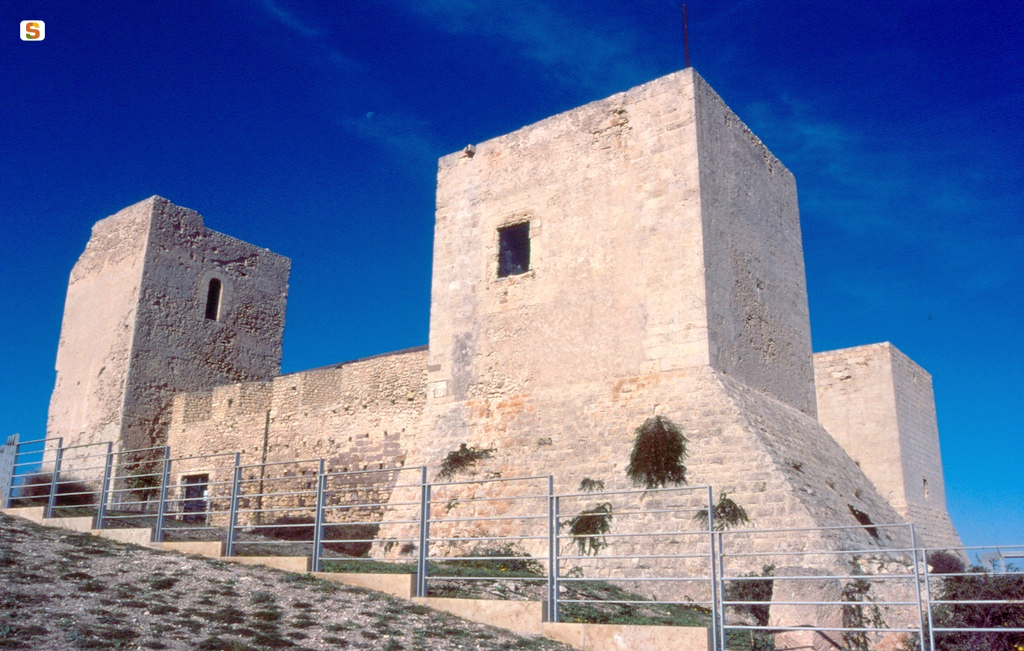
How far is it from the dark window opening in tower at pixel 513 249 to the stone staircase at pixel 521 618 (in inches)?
236

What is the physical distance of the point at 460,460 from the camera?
40.6 feet

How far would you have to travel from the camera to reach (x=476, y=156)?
46.4 feet

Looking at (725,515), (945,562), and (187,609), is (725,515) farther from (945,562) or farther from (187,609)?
(945,562)

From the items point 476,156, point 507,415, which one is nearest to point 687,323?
point 507,415

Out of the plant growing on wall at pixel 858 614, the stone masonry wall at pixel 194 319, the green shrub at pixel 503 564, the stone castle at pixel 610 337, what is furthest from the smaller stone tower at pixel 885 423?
the stone masonry wall at pixel 194 319

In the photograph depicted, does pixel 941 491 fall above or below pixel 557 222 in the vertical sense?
below

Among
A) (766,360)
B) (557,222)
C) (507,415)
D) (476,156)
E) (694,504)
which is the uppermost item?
(476,156)

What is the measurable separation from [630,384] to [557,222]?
2.77m

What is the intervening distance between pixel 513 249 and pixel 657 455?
15.0ft

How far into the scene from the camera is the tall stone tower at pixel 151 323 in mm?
18797

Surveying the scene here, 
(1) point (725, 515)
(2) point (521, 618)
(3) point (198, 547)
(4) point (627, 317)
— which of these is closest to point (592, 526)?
(1) point (725, 515)

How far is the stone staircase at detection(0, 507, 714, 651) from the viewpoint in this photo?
686 centimetres

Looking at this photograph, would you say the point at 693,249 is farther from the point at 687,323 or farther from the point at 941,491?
the point at 941,491

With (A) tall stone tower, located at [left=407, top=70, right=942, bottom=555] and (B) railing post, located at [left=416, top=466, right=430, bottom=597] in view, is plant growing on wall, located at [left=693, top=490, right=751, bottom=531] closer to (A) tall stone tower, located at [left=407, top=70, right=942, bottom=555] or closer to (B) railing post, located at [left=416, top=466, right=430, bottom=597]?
(A) tall stone tower, located at [left=407, top=70, right=942, bottom=555]
